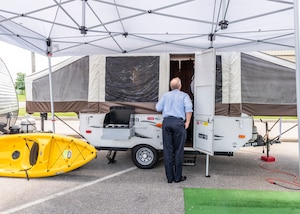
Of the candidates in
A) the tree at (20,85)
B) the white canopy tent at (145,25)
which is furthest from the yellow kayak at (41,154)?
the tree at (20,85)

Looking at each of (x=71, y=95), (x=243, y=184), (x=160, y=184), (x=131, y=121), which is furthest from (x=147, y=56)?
(x=243, y=184)

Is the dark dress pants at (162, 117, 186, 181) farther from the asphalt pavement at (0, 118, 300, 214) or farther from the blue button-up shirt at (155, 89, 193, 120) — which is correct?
the asphalt pavement at (0, 118, 300, 214)

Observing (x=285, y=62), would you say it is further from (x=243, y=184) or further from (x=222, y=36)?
(x=243, y=184)

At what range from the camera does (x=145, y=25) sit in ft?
16.9

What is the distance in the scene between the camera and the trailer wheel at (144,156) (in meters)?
5.80

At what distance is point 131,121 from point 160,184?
162 centimetres

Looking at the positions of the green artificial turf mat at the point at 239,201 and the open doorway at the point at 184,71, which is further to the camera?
the open doorway at the point at 184,71

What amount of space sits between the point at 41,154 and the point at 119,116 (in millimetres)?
1849

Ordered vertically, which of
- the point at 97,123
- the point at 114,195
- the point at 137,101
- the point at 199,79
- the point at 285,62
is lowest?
the point at 114,195

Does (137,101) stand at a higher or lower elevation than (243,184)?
higher

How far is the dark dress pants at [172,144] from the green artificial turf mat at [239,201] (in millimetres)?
459

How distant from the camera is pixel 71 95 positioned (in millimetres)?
6492

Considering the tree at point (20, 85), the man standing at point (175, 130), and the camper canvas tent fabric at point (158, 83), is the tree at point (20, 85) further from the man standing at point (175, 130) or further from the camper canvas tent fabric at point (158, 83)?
the man standing at point (175, 130)

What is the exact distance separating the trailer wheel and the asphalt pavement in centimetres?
13
